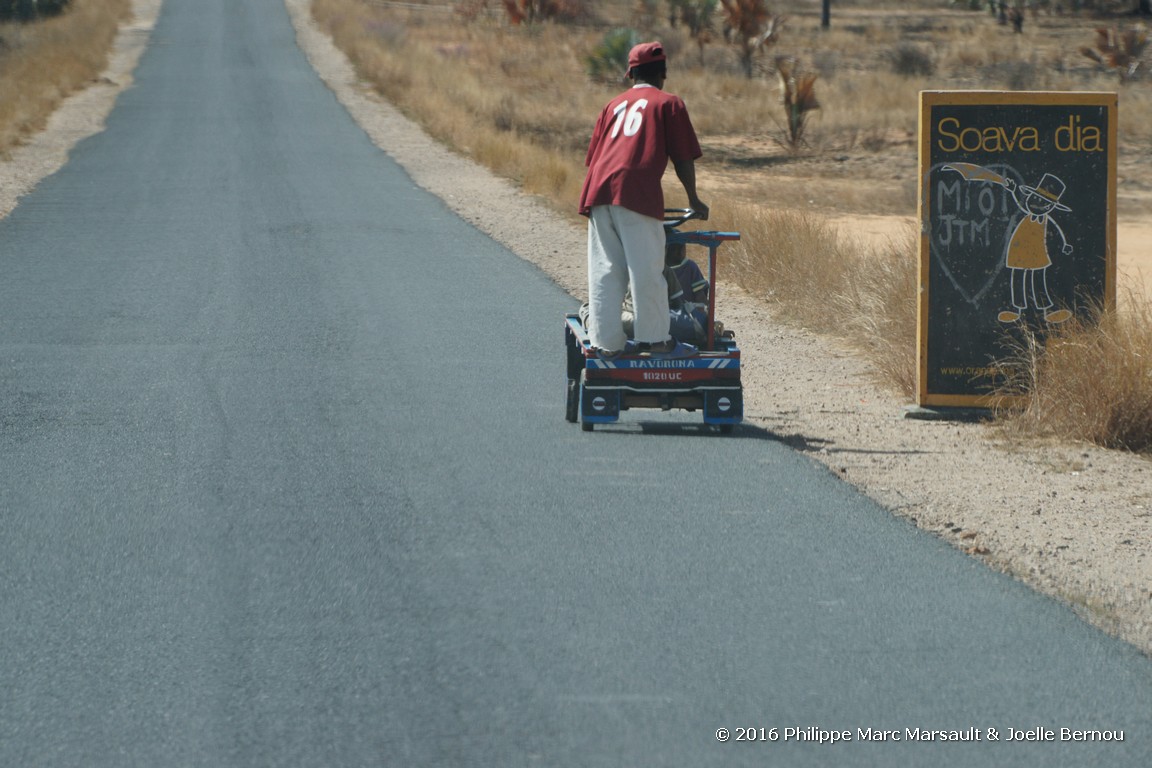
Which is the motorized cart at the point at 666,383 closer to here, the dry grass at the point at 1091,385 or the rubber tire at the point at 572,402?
the rubber tire at the point at 572,402

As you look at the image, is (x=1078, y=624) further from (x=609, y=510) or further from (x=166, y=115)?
(x=166, y=115)

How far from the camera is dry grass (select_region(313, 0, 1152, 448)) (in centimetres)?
1052

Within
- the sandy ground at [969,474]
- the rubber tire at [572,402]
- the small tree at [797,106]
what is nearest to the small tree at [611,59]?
the small tree at [797,106]

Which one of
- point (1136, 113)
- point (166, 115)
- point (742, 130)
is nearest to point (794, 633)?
point (166, 115)

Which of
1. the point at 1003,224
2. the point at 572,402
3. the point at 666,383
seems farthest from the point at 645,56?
the point at 1003,224

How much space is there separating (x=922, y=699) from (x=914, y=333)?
5.35 m

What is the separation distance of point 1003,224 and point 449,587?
168 inches

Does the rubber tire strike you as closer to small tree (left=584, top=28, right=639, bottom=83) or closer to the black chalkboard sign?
the black chalkboard sign

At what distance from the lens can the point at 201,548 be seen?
17.7 ft

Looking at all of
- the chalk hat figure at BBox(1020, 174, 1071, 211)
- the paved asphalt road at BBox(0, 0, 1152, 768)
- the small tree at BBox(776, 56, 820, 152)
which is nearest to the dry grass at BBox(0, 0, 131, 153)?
the small tree at BBox(776, 56, 820, 152)

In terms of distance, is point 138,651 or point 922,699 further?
point 138,651

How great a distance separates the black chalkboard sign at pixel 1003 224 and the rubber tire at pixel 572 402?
197cm

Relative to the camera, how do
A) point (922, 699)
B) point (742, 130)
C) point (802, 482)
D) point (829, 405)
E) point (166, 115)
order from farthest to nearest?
point (742, 130)
point (166, 115)
point (829, 405)
point (802, 482)
point (922, 699)

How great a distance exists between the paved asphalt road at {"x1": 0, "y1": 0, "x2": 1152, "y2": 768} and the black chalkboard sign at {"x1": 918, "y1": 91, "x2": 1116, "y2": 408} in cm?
150
